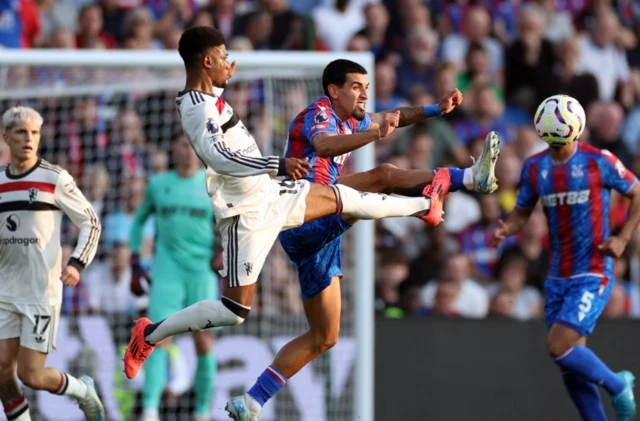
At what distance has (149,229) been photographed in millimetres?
12375

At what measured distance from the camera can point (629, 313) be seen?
42.0 ft

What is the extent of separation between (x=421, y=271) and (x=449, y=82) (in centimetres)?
250

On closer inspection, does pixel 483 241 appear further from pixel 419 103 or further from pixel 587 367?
pixel 587 367

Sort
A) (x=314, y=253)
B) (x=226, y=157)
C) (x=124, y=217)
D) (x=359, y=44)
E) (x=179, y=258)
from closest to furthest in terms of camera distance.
Answer: (x=226, y=157), (x=314, y=253), (x=179, y=258), (x=124, y=217), (x=359, y=44)

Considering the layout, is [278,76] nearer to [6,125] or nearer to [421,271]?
[421,271]

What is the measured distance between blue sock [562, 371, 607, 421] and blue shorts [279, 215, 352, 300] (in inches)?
80.2

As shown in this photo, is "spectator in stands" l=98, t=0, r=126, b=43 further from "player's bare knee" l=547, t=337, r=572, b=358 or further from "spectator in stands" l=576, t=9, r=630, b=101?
"player's bare knee" l=547, t=337, r=572, b=358

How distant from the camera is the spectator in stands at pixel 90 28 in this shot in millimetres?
13406

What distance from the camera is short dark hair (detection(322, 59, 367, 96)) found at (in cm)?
817

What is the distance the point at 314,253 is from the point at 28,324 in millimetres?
2086

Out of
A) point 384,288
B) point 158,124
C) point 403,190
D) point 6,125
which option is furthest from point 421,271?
point 6,125

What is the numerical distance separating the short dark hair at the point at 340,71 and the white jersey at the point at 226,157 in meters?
0.76

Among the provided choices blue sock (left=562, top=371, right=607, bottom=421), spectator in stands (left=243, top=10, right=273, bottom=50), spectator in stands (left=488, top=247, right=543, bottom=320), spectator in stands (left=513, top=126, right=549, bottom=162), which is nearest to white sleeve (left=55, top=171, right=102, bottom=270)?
blue sock (left=562, top=371, right=607, bottom=421)

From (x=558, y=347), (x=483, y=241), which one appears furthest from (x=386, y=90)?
(x=558, y=347)
